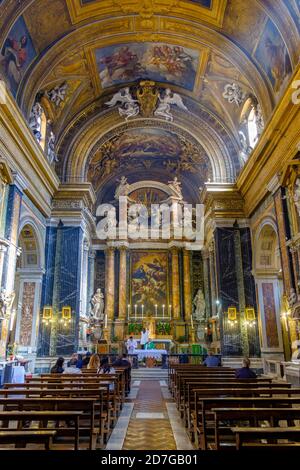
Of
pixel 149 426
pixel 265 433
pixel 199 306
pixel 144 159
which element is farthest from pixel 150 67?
pixel 265 433

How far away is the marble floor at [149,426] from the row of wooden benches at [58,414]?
25cm

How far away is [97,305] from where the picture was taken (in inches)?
795

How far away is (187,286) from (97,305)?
5.20 m

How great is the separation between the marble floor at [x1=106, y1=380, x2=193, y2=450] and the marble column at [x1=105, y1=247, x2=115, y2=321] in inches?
406

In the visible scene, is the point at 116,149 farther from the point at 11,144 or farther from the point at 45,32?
the point at 11,144

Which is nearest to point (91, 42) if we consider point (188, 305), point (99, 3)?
point (99, 3)

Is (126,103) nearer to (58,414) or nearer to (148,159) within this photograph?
(148,159)

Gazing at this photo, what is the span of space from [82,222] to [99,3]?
8.22 m

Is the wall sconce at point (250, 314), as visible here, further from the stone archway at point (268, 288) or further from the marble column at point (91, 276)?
the marble column at point (91, 276)

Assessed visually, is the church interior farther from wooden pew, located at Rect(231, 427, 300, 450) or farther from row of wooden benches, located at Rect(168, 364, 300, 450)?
wooden pew, located at Rect(231, 427, 300, 450)

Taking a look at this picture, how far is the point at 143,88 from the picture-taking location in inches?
679

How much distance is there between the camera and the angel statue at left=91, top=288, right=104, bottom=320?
20078mm

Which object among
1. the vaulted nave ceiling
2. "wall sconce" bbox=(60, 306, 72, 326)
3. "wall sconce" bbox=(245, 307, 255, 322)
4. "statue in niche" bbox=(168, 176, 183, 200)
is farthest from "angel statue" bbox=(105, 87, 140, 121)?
"wall sconce" bbox=(245, 307, 255, 322)

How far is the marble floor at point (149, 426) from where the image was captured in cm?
540
